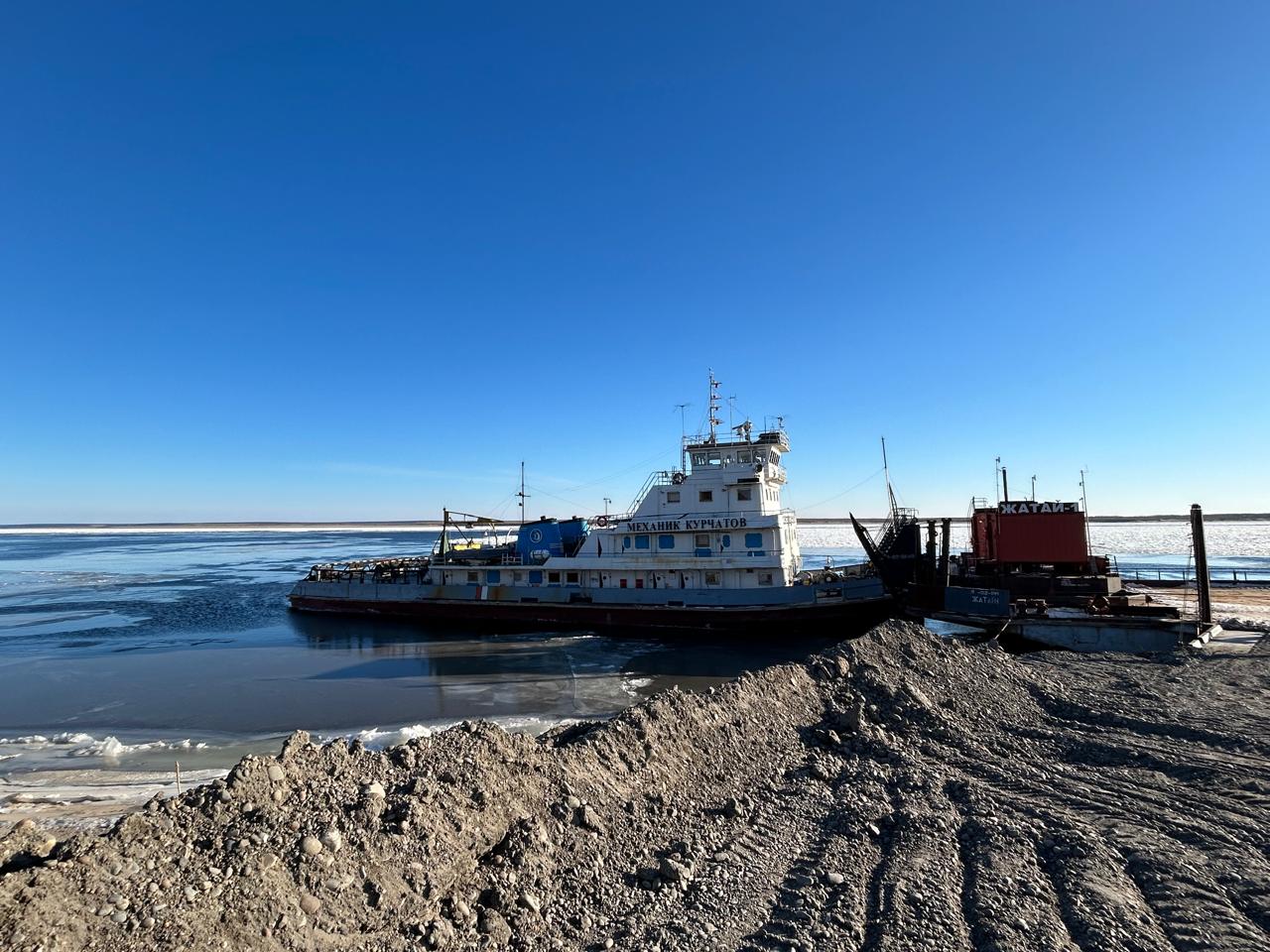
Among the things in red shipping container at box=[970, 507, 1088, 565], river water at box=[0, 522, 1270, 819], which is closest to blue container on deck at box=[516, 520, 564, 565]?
river water at box=[0, 522, 1270, 819]

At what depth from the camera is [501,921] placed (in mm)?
4332

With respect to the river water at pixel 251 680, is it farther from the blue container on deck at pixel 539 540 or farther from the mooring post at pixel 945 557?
the mooring post at pixel 945 557

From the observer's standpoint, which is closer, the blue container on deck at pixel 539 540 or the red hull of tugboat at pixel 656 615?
the red hull of tugboat at pixel 656 615

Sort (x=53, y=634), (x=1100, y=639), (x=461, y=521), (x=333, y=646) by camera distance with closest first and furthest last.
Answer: (x=1100, y=639)
(x=333, y=646)
(x=53, y=634)
(x=461, y=521)

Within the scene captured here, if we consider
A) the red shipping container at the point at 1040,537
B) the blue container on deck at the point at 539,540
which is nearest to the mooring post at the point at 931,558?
the red shipping container at the point at 1040,537

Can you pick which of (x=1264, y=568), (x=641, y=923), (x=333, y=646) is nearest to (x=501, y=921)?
(x=641, y=923)

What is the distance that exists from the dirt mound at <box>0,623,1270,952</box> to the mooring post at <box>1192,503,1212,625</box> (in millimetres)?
10660

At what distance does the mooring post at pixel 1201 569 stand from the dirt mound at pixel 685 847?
10.7m

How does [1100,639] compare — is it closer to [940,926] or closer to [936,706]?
[936,706]

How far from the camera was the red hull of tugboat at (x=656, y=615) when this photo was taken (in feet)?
74.7

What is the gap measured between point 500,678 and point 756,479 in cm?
1209

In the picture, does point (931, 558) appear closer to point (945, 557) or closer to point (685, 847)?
point (945, 557)

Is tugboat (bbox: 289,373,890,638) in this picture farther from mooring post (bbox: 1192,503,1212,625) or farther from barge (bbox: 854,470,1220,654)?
mooring post (bbox: 1192,503,1212,625)

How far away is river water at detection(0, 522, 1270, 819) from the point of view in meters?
12.1
